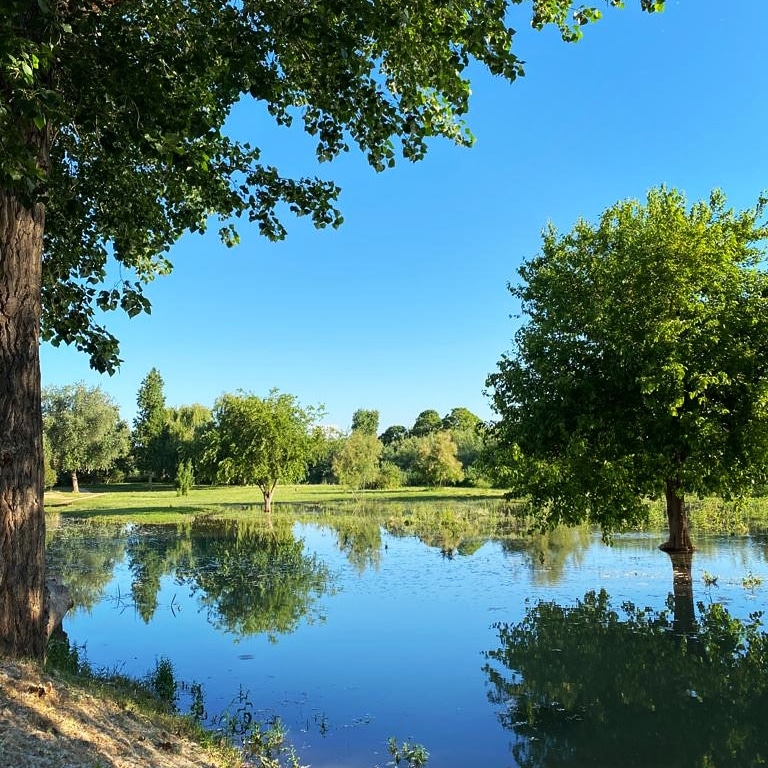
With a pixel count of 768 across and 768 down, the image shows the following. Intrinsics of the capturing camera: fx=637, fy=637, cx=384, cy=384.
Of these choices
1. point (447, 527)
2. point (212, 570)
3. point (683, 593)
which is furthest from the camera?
point (447, 527)

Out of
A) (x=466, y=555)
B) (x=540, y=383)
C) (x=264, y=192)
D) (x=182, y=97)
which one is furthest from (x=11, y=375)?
(x=466, y=555)

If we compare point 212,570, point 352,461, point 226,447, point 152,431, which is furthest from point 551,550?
point 152,431

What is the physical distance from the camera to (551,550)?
23.6 metres

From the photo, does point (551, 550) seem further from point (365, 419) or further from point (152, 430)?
point (365, 419)

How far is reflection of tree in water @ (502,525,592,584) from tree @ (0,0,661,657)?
43.6 ft

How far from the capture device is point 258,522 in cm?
3544

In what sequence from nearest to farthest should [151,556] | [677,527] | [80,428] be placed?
[677,527] → [151,556] → [80,428]

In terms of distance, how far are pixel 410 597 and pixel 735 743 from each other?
927 centimetres

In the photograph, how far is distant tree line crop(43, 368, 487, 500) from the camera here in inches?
1607

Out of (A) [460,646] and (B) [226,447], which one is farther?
(B) [226,447]

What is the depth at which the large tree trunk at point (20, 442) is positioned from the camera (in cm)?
641

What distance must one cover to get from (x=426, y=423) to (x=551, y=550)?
116961mm

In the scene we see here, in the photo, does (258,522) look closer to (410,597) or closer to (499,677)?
(410,597)

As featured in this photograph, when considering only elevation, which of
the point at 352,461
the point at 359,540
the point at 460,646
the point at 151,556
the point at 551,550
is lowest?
the point at 359,540
